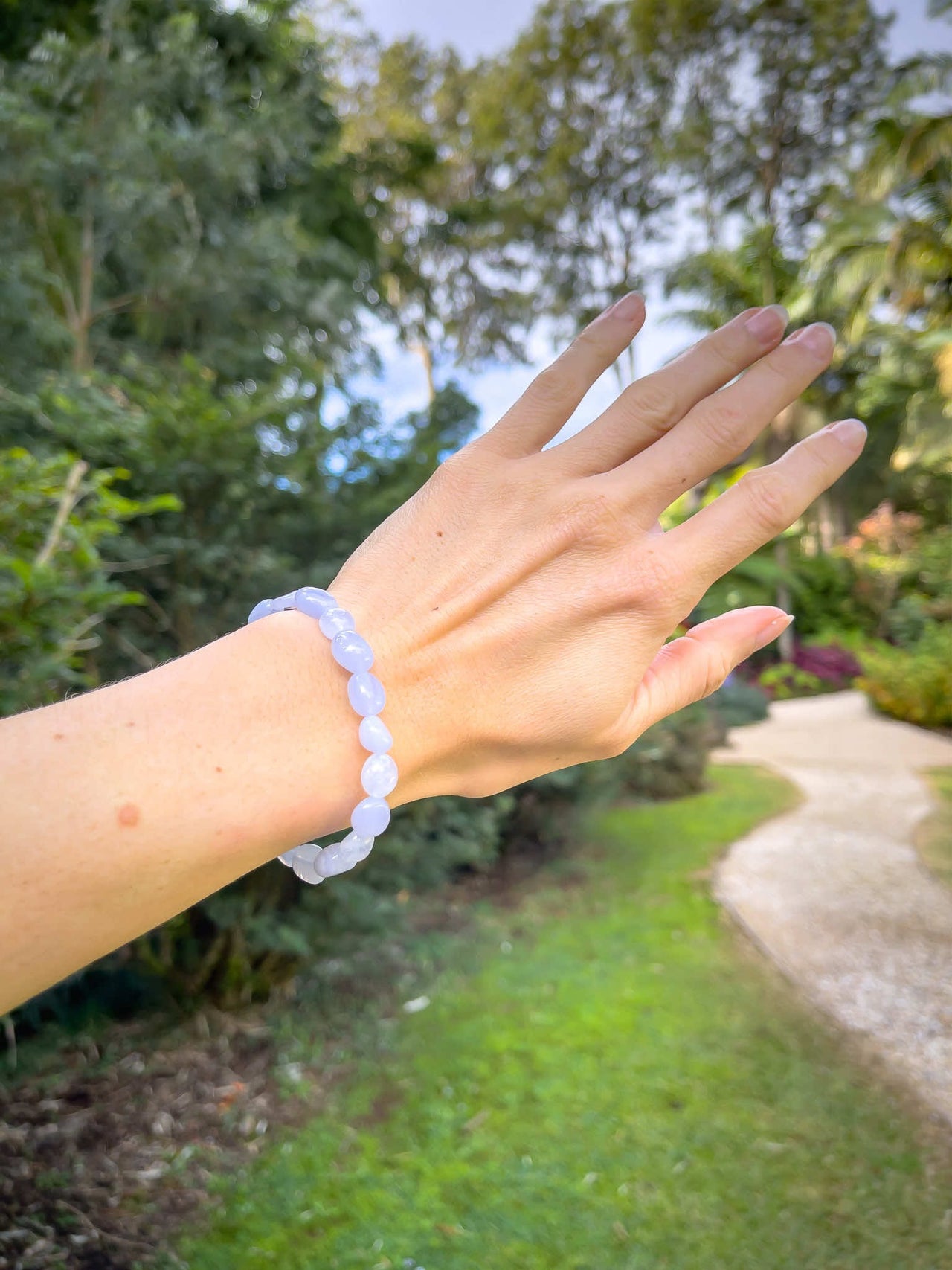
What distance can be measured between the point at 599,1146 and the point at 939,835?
2.64 meters

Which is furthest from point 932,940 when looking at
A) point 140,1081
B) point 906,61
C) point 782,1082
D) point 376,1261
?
point 906,61

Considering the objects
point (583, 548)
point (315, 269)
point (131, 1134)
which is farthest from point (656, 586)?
point (315, 269)

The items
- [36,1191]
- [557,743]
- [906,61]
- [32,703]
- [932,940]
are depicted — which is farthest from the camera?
[932,940]

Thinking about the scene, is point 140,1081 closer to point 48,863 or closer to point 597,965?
point 597,965

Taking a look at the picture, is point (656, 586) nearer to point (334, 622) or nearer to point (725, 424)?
point (725, 424)

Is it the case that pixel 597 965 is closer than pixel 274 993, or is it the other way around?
pixel 274 993

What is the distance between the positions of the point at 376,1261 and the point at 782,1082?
103cm

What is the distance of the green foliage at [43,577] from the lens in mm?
1276

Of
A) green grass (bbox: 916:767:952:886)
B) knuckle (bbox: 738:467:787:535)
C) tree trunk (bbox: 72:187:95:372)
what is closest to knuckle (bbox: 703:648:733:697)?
knuckle (bbox: 738:467:787:535)

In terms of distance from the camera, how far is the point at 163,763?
0.50 metres

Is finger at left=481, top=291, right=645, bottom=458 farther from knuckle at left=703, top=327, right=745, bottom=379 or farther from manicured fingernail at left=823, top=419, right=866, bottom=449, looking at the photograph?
manicured fingernail at left=823, top=419, right=866, bottom=449

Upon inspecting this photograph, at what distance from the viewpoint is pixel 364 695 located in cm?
56

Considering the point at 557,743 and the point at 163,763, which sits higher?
the point at 163,763

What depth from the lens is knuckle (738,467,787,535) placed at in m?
0.66
